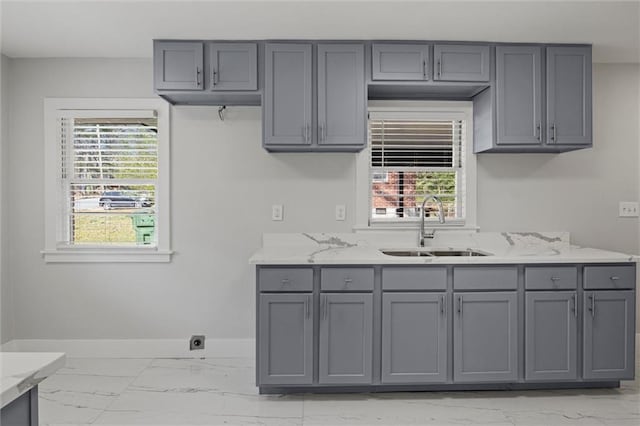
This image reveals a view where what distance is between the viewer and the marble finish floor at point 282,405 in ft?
8.36

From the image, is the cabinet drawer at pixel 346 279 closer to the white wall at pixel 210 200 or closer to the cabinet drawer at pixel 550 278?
the white wall at pixel 210 200

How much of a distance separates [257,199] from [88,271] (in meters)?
1.46

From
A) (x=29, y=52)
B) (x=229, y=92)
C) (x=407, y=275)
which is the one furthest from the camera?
(x=29, y=52)

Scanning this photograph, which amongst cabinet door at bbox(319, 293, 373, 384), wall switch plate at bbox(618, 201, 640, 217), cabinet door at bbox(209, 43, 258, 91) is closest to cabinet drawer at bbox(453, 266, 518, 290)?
cabinet door at bbox(319, 293, 373, 384)

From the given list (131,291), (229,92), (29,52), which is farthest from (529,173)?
(29,52)

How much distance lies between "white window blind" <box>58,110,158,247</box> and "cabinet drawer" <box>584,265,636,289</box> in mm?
3135

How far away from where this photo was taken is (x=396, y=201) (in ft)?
11.7

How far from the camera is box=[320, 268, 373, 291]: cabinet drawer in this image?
2781 mm

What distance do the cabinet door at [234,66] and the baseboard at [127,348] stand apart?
1.97 meters

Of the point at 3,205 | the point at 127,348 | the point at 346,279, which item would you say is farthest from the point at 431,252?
the point at 3,205

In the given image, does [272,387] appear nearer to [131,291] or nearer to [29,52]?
[131,291]

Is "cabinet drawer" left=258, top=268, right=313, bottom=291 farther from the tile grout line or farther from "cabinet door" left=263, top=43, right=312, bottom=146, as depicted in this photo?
the tile grout line

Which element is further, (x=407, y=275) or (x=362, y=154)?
(x=362, y=154)

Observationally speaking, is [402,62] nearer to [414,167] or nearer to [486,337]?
[414,167]
